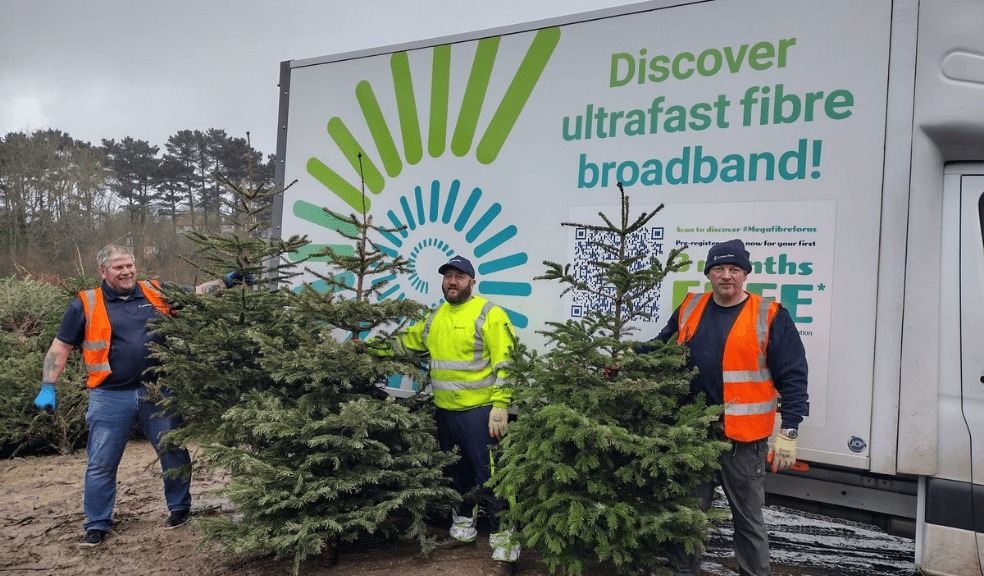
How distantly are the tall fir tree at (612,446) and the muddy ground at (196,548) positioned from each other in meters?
0.82

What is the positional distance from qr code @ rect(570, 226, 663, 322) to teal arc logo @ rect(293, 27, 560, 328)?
361 millimetres

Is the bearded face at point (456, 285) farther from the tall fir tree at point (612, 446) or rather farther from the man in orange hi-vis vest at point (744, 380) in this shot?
the man in orange hi-vis vest at point (744, 380)

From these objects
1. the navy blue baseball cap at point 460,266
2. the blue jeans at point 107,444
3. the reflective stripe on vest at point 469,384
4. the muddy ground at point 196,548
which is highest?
the navy blue baseball cap at point 460,266

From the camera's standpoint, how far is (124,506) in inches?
200

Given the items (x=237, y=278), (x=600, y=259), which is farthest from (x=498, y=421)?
(x=237, y=278)

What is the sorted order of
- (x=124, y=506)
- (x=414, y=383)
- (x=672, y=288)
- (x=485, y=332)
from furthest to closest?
(x=124, y=506)
(x=414, y=383)
(x=485, y=332)
(x=672, y=288)

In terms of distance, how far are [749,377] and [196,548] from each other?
332cm

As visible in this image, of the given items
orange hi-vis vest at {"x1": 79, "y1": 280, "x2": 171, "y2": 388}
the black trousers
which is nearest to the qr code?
the black trousers

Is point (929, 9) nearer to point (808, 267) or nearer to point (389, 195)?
point (808, 267)

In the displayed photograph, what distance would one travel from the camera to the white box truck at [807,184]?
320 cm

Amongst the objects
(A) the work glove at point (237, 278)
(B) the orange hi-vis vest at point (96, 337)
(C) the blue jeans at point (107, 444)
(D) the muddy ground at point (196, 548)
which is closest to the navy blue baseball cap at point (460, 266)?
(A) the work glove at point (237, 278)

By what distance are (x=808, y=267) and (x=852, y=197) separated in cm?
42

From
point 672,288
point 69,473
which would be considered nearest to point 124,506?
point 69,473

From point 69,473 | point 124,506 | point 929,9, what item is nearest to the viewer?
point 929,9
